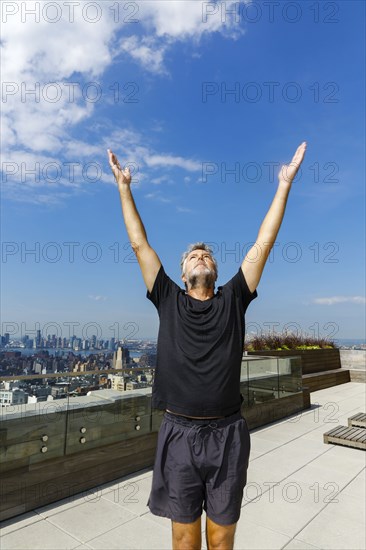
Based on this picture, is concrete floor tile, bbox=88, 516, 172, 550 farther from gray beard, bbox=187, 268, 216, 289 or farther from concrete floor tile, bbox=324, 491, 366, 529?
gray beard, bbox=187, 268, 216, 289

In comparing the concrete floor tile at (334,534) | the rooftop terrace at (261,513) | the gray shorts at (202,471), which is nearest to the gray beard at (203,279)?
the gray shorts at (202,471)

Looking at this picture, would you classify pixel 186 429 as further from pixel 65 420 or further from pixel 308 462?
pixel 308 462

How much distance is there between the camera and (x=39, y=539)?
2.81m

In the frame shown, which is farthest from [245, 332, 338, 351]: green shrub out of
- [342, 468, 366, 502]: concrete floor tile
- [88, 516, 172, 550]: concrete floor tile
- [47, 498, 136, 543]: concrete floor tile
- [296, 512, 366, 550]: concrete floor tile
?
[88, 516, 172, 550]: concrete floor tile

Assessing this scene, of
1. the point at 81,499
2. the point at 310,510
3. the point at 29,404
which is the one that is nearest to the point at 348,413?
the point at 310,510

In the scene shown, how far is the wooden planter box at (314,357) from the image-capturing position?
1151 cm

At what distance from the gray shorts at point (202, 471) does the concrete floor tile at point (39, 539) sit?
1.74 meters

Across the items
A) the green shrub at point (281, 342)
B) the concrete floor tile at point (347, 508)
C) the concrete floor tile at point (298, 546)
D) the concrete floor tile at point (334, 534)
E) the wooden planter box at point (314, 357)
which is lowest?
the concrete floor tile at point (347, 508)

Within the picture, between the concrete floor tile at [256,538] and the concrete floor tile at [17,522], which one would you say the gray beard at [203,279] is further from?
the concrete floor tile at [17,522]

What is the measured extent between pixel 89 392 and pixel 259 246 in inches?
125

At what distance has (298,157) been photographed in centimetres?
201

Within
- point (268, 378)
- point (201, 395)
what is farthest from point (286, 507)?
point (268, 378)

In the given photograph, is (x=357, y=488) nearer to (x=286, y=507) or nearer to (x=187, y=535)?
(x=286, y=507)

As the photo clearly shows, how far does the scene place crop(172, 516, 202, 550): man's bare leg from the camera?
60.3 inches
